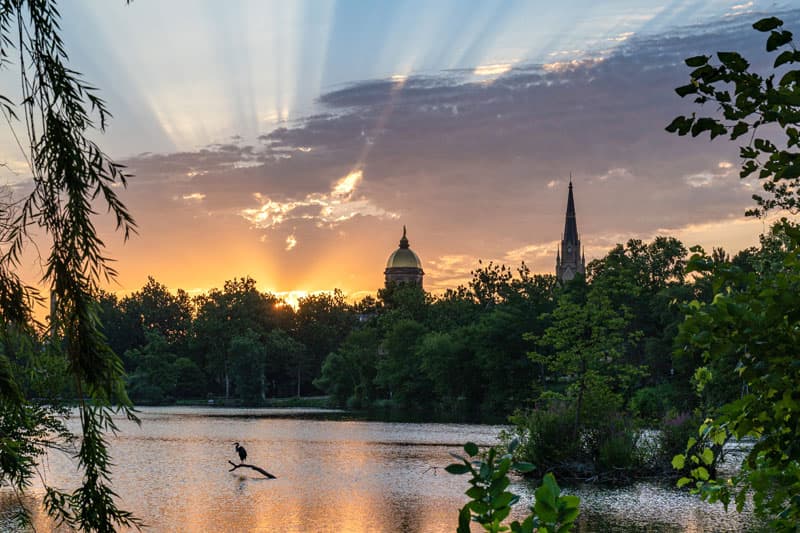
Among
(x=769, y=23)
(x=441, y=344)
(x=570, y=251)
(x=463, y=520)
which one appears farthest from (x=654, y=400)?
(x=570, y=251)

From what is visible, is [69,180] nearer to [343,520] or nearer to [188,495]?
[343,520]

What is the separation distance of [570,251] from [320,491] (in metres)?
136

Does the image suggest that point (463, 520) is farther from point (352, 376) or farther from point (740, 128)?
point (352, 376)

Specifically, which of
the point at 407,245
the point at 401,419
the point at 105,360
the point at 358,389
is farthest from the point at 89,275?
the point at 407,245

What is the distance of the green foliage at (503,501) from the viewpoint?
105 inches

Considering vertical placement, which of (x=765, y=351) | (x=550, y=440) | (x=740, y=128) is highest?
(x=740, y=128)

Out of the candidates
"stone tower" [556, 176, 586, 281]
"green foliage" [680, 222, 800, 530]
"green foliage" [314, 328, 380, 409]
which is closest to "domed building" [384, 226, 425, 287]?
"stone tower" [556, 176, 586, 281]

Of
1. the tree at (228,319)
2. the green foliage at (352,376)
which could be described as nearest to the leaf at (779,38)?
the green foliage at (352,376)

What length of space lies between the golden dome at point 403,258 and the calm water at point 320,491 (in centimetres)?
14255

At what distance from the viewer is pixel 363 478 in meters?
29.9

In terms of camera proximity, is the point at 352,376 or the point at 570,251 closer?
the point at 352,376

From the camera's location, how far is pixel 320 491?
2702cm

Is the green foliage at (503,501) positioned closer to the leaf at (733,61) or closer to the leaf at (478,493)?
the leaf at (478,493)

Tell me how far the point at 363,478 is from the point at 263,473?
124 inches
